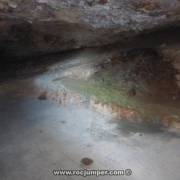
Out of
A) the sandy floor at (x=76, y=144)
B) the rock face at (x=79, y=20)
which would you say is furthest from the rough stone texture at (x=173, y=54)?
the sandy floor at (x=76, y=144)

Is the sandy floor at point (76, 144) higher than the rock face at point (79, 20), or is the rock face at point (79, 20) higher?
the rock face at point (79, 20)

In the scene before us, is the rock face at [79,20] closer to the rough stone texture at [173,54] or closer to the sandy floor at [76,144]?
the rough stone texture at [173,54]

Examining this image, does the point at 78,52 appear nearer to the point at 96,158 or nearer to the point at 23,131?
the point at 23,131

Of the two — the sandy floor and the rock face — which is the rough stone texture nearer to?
the rock face

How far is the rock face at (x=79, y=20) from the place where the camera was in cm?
203

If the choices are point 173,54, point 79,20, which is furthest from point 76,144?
point 173,54

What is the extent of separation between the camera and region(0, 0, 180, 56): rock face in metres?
2.03

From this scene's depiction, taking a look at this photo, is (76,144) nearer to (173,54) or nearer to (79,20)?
(79,20)

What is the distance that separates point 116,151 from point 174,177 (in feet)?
1.47

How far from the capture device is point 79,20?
239cm

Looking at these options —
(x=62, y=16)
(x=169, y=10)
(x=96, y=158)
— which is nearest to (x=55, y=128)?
(x=96, y=158)

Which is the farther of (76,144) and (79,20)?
(79,20)

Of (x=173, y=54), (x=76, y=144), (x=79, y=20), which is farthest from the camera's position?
(x=173, y=54)

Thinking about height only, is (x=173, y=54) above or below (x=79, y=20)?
below
